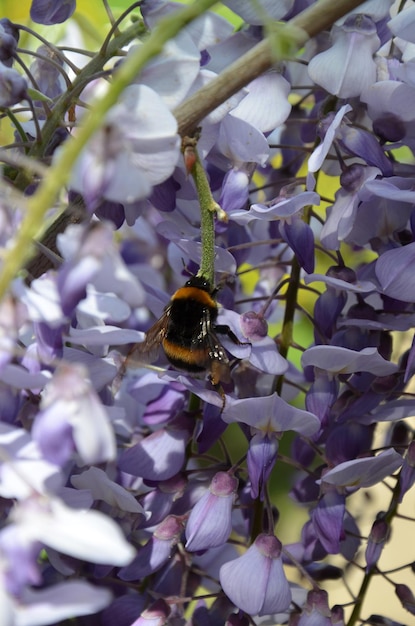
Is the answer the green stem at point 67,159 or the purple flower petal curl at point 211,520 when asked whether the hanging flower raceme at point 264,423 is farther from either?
the green stem at point 67,159

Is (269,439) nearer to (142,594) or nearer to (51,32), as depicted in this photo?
(142,594)

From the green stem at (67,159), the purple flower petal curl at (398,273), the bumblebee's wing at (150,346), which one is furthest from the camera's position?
the bumblebee's wing at (150,346)

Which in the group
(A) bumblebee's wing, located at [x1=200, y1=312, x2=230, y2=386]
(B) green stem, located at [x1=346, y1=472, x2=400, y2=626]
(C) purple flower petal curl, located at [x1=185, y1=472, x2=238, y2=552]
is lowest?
(B) green stem, located at [x1=346, y1=472, x2=400, y2=626]

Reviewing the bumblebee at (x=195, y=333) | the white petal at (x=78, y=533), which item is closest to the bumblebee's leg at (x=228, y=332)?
the bumblebee at (x=195, y=333)

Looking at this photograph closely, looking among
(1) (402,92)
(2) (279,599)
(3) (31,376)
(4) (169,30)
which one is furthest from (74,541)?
(1) (402,92)

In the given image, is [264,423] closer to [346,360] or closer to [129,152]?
[346,360]

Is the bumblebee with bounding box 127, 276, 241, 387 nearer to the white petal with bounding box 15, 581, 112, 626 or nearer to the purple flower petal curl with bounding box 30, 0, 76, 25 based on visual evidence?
the purple flower petal curl with bounding box 30, 0, 76, 25

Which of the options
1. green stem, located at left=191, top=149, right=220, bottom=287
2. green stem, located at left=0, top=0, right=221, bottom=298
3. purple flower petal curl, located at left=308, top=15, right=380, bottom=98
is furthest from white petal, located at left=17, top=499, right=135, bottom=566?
purple flower petal curl, located at left=308, top=15, right=380, bottom=98

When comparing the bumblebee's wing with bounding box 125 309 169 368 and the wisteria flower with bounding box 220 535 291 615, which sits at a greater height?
the bumblebee's wing with bounding box 125 309 169 368
